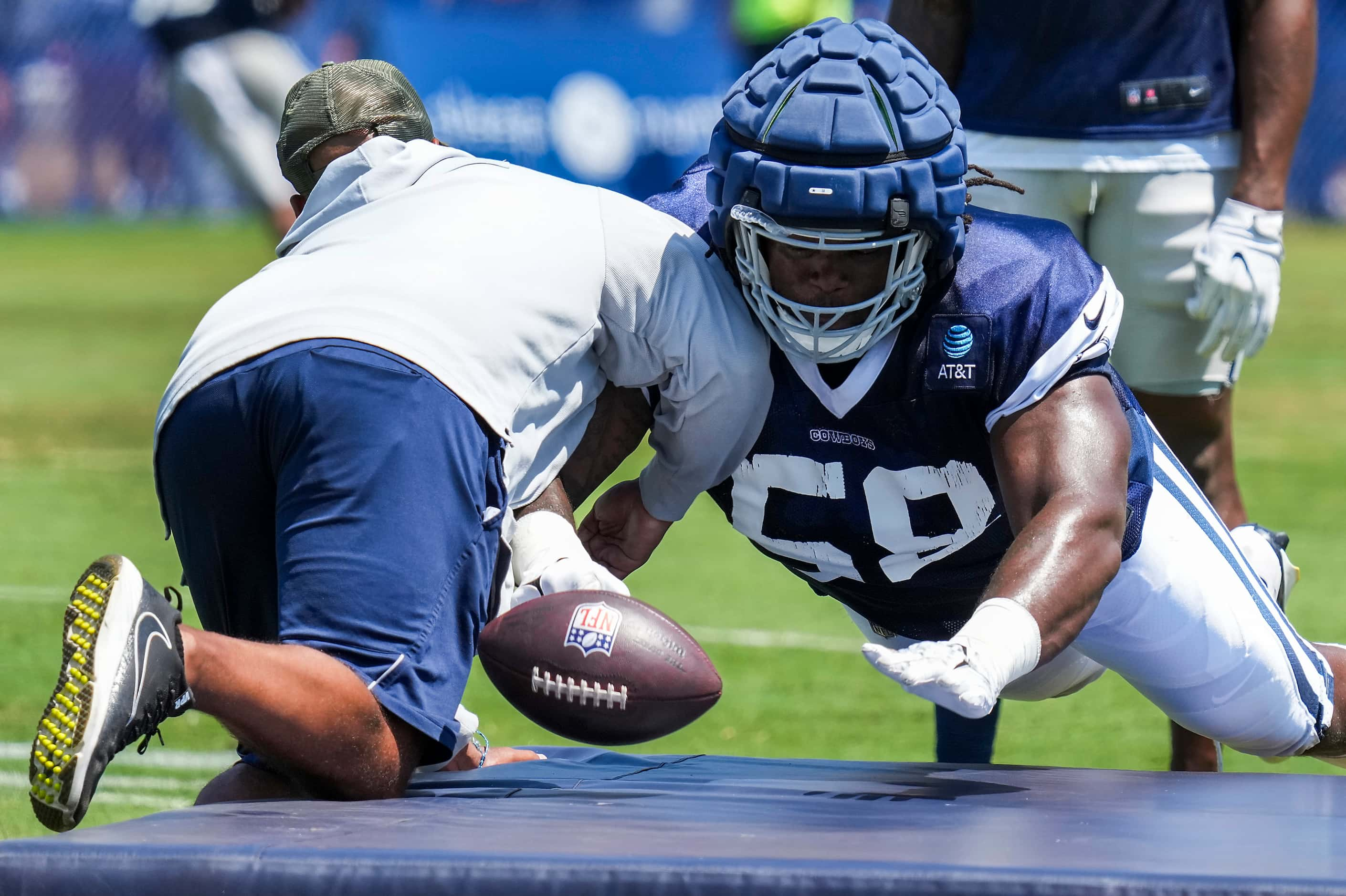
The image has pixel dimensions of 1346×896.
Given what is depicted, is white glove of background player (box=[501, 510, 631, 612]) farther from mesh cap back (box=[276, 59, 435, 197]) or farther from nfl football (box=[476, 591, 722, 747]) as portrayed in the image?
mesh cap back (box=[276, 59, 435, 197])

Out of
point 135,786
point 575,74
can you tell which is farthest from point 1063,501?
point 575,74

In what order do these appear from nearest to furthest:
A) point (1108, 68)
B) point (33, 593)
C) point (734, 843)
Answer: point (734, 843)
point (1108, 68)
point (33, 593)

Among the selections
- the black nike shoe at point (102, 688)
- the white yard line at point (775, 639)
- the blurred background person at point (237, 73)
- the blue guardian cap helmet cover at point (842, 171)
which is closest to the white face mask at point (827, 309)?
the blue guardian cap helmet cover at point (842, 171)

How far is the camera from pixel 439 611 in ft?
8.59

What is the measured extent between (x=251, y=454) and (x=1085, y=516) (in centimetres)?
121

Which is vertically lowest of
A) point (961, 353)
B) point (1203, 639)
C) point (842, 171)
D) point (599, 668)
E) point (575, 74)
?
point (575, 74)

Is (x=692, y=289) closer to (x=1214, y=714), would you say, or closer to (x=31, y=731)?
(x=1214, y=714)

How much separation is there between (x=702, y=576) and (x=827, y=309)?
3162 mm

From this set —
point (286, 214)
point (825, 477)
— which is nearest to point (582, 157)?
point (286, 214)

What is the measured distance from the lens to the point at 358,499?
8.36 ft

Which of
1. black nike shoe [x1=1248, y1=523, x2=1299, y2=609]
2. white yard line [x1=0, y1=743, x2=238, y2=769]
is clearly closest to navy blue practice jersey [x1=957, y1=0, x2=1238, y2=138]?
black nike shoe [x1=1248, y1=523, x2=1299, y2=609]

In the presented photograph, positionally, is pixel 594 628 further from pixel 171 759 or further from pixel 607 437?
pixel 171 759

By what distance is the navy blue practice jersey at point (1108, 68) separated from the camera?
3.93m

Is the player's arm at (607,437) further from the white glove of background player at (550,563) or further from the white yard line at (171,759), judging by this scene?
the white yard line at (171,759)
